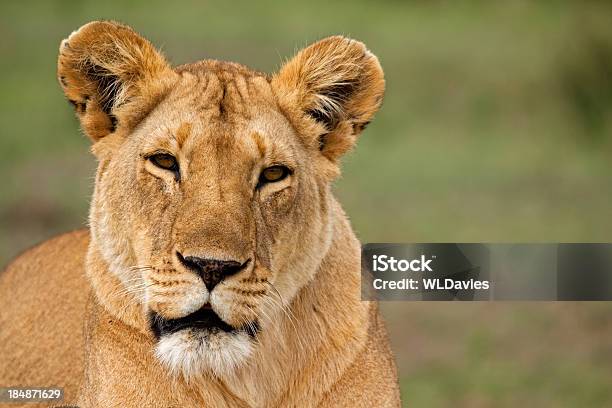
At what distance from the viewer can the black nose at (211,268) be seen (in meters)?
2.64

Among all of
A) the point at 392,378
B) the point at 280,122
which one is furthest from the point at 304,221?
the point at 392,378

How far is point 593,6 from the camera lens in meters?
5.52

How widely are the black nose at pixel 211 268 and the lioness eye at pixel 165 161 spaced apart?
0.27 metres

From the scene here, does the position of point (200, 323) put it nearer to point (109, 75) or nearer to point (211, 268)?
point (211, 268)

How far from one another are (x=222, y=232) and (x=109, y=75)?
606 millimetres

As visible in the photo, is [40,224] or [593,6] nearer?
[593,6]

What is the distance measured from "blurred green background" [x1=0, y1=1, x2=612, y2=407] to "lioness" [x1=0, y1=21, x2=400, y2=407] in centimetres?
219

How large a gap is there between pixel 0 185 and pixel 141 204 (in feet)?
12.1

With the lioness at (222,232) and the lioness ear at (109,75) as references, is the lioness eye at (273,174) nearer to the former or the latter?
the lioness at (222,232)

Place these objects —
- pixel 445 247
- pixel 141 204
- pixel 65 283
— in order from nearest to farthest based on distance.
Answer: pixel 141 204 → pixel 65 283 → pixel 445 247

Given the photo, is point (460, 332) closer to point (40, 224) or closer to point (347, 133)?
point (40, 224)

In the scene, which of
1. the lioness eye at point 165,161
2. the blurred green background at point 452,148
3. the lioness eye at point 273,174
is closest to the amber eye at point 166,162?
the lioness eye at point 165,161

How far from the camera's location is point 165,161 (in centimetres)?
288
